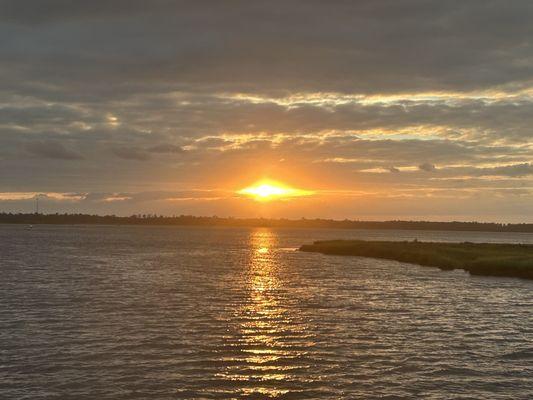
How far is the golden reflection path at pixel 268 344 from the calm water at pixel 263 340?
10 cm

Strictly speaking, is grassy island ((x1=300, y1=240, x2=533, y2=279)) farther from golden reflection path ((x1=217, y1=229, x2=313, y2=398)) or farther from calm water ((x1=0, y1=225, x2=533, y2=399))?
golden reflection path ((x1=217, y1=229, x2=313, y2=398))

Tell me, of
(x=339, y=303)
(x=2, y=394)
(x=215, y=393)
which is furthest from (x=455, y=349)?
(x=2, y=394)

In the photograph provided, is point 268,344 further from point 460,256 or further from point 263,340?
point 460,256

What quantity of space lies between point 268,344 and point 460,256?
246 feet

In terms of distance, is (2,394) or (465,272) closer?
(2,394)

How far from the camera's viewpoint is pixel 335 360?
A: 30.3m

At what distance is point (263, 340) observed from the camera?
35.0 m

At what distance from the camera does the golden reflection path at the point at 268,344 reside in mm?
26281

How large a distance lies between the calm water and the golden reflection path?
0.10 m

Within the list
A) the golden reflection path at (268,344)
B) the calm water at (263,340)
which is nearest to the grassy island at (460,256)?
the calm water at (263,340)

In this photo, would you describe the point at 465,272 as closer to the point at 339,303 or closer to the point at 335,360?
the point at 339,303

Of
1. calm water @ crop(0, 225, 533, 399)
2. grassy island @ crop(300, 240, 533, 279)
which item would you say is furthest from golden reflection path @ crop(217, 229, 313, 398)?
grassy island @ crop(300, 240, 533, 279)

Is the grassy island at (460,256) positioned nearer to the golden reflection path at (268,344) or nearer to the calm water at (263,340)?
the calm water at (263,340)

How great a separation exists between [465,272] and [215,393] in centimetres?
6617
